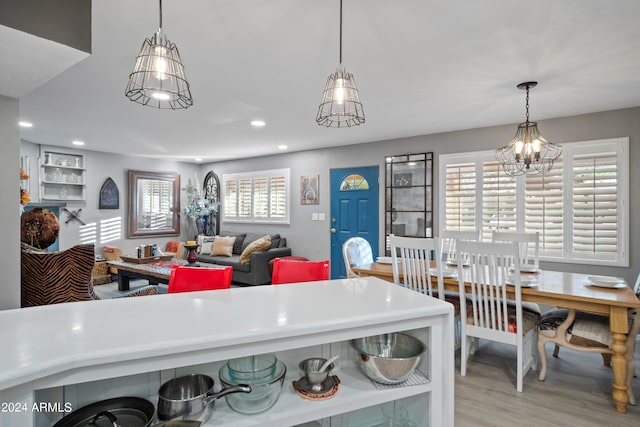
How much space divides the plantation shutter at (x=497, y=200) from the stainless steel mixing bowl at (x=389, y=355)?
11.0ft

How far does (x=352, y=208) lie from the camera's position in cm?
552

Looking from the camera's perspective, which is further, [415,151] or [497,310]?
[415,151]

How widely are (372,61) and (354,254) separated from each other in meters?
1.96

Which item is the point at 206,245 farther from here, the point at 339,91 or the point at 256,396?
the point at 256,396

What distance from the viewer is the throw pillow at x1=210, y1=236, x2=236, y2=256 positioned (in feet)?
20.8

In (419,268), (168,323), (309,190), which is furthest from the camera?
(309,190)

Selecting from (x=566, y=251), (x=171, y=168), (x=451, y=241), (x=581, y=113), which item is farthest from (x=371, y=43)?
(x=171, y=168)

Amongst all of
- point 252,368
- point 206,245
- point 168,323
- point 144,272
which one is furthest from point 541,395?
point 206,245

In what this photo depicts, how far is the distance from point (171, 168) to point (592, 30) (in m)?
7.07

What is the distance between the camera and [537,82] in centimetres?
283

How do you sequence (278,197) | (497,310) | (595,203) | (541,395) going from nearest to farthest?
(541,395) → (497,310) → (595,203) → (278,197)

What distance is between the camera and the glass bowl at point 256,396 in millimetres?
1112

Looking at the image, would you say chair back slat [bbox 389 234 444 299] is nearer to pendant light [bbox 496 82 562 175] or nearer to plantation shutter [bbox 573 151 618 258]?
pendant light [bbox 496 82 562 175]

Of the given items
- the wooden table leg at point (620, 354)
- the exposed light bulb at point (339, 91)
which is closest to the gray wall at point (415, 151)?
the wooden table leg at point (620, 354)
